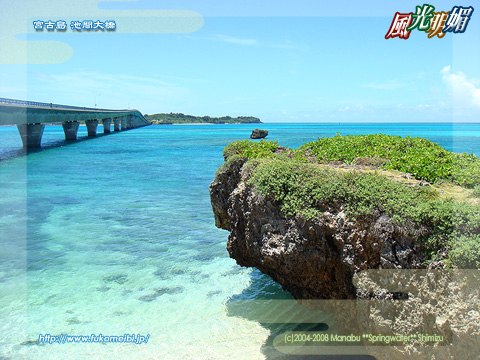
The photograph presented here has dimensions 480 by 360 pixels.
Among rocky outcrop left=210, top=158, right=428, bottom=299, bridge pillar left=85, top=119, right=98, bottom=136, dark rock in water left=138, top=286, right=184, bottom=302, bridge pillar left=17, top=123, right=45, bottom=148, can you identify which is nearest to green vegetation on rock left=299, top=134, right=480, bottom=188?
rocky outcrop left=210, top=158, right=428, bottom=299

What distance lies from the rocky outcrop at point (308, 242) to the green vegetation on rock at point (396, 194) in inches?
5.0

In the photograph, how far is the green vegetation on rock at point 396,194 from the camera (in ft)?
16.7

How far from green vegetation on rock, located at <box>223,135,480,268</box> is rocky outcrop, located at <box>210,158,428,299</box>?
0.41ft

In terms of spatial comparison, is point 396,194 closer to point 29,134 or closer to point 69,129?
point 29,134

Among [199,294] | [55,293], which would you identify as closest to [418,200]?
[199,294]

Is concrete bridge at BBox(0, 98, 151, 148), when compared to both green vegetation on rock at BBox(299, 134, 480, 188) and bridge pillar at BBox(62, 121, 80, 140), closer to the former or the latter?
bridge pillar at BBox(62, 121, 80, 140)

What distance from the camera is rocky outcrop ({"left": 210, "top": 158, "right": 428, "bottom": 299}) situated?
216 inches

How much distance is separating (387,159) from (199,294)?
5.72 meters

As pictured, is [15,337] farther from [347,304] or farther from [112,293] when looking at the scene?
[347,304]

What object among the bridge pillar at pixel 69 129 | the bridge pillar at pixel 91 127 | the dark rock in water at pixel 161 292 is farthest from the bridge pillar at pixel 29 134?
the dark rock in water at pixel 161 292

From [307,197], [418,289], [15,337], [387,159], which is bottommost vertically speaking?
[15,337]

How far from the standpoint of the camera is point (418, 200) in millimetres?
5535

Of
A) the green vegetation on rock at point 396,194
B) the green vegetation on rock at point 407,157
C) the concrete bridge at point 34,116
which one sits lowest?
the green vegetation on rock at point 396,194

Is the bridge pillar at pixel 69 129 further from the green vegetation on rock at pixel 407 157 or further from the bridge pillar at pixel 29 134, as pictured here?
the green vegetation on rock at pixel 407 157
